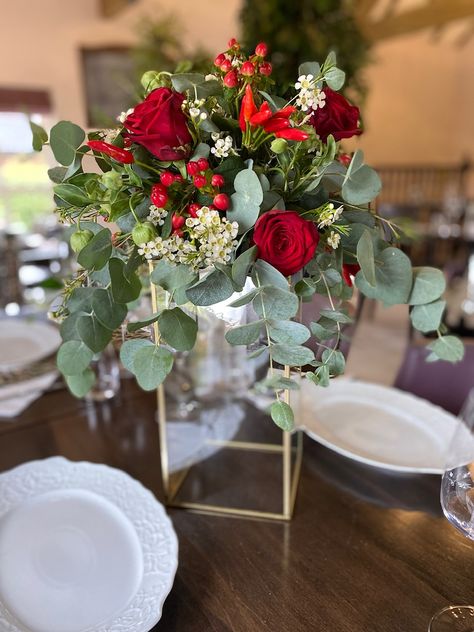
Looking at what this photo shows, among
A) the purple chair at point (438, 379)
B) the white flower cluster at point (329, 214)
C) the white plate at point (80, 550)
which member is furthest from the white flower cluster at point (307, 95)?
the purple chair at point (438, 379)

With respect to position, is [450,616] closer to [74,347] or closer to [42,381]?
[74,347]

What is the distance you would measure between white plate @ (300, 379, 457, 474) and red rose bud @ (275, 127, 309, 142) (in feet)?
1.84

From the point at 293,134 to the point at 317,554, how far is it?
553mm

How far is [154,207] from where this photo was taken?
52 cm

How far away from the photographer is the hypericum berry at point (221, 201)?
0.50 metres

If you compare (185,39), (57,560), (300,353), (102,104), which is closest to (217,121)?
(300,353)

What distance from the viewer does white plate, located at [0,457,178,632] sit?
22.5 inches

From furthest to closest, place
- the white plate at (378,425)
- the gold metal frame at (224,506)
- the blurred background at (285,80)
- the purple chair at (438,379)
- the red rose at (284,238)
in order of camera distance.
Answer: the blurred background at (285,80) → the purple chair at (438,379) → the white plate at (378,425) → the gold metal frame at (224,506) → the red rose at (284,238)

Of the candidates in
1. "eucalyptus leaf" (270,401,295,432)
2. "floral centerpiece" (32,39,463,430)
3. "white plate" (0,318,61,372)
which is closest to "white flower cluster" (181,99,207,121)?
"floral centerpiece" (32,39,463,430)

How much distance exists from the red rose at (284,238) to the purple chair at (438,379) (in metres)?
0.85

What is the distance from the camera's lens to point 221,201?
50cm

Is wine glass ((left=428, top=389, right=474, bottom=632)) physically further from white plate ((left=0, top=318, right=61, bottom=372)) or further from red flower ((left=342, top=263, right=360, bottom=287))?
white plate ((left=0, top=318, right=61, bottom=372))

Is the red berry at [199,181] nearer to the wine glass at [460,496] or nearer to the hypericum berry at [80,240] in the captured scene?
the hypericum berry at [80,240]

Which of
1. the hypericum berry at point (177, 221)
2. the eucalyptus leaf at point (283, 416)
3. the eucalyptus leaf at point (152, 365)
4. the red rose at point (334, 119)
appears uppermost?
the red rose at point (334, 119)
